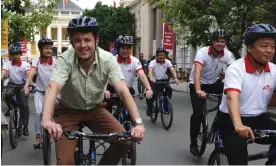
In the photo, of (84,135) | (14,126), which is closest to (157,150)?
(14,126)

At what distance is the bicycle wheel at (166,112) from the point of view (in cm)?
1023

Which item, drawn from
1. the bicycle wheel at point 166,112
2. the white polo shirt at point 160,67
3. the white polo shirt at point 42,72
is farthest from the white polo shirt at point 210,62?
the white polo shirt at point 160,67

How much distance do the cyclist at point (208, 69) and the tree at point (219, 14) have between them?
805 cm

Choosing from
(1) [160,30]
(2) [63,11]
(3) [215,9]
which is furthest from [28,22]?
(2) [63,11]

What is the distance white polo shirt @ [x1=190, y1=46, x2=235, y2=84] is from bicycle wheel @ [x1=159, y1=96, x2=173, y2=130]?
3.33m

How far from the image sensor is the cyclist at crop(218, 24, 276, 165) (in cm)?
388

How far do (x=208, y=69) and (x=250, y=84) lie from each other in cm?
288

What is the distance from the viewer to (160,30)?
47375 mm

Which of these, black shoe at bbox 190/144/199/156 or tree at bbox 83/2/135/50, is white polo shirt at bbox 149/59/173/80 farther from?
tree at bbox 83/2/135/50

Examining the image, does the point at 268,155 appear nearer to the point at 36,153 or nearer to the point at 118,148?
the point at 118,148

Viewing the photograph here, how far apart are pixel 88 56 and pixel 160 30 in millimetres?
43877

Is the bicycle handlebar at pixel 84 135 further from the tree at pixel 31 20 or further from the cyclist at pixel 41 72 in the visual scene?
the tree at pixel 31 20

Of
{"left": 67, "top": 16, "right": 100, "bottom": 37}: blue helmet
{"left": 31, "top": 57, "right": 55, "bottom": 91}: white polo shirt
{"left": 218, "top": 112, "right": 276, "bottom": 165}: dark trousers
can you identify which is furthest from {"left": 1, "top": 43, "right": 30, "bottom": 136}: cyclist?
{"left": 218, "top": 112, "right": 276, "bottom": 165}: dark trousers

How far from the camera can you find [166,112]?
34.5 feet
